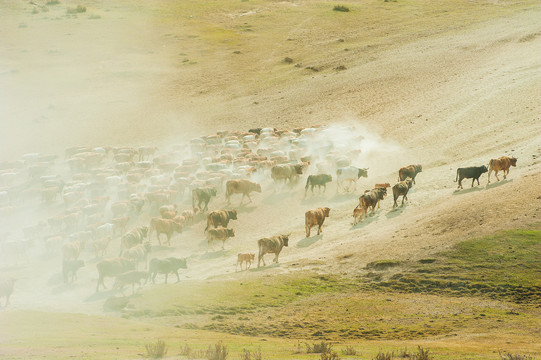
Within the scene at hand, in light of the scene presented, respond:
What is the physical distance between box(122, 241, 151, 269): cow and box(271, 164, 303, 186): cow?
13462 mm

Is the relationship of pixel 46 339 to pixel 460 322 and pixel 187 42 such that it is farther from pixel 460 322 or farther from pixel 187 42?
pixel 187 42

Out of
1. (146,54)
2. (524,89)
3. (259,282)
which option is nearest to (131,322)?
(259,282)

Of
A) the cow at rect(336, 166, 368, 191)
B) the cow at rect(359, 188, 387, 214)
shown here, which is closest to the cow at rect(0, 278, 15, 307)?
the cow at rect(359, 188, 387, 214)

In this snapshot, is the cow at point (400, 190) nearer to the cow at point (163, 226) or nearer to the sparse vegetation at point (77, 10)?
the cow at point (163, 226)

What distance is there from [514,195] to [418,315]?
11.6 metres

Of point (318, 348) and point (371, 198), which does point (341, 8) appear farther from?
point (318, 348)

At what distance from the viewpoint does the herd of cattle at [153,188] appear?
32.5 meters

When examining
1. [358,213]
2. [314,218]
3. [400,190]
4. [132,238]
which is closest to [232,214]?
[314,218]

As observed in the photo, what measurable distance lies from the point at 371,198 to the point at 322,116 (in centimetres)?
2908

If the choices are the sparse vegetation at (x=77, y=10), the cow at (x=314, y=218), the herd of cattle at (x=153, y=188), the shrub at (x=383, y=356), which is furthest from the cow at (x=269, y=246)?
the sparse vegetation at (x=77, y=10)

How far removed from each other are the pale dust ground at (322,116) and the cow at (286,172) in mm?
1267

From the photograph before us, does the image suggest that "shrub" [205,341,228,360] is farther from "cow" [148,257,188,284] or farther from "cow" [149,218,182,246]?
"cow" [149,218,182,246]

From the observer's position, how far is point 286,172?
43.4m

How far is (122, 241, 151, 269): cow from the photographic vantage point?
31.0 m
